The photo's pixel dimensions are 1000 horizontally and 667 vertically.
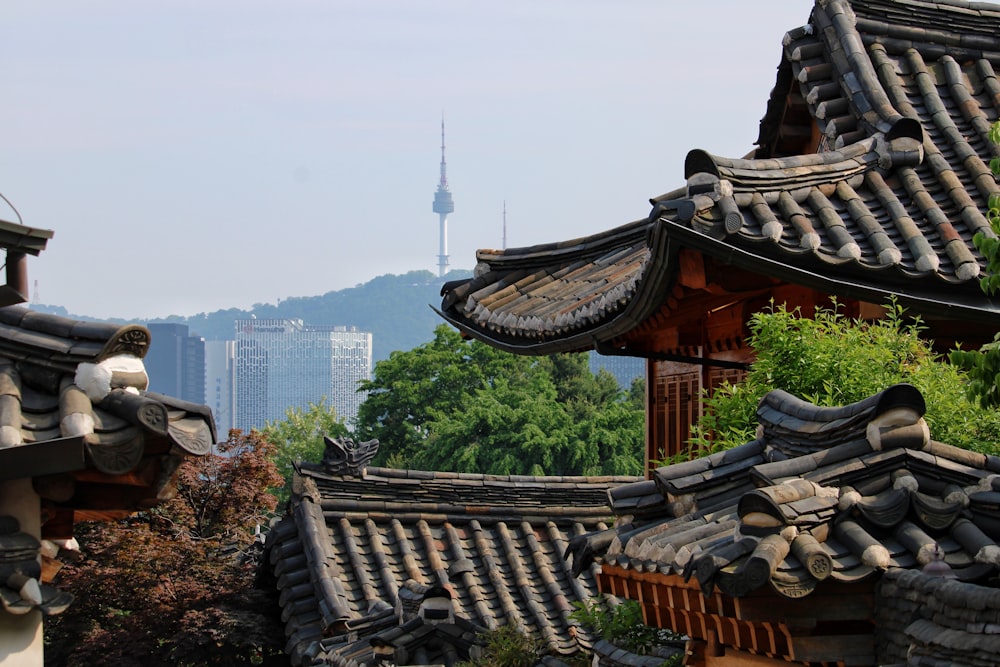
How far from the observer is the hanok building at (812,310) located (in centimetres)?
461

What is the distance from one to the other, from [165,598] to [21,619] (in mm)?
11263

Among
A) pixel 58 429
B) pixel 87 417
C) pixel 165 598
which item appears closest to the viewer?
pixel 87 417

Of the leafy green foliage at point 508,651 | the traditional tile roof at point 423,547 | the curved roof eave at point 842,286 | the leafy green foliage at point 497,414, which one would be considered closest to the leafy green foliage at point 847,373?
the curved roof eave at point 842,286

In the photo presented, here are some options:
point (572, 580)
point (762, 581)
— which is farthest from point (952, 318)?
point (572, 580)

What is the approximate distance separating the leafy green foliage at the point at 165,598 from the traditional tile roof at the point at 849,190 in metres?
5.83

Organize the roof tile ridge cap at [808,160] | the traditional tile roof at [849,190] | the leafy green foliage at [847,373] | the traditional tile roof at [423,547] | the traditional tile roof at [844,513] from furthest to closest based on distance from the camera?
the traditional tile roof at [423,547]
the roof tile ridge cap at [808,160]
the traditional tile roof at [849,190]
the leafy green foliage at [847,373]
the traditional tile roof at [844,513]

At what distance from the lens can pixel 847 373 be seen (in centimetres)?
650

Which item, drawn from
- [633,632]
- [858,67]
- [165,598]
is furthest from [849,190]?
[165,598]

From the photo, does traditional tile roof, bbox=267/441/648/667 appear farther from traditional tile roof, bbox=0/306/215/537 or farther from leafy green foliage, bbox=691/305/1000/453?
traditional tile roof, bbox=0/306/215/537

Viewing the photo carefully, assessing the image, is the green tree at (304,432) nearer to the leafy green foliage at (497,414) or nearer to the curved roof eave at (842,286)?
the leafy green foliage at (497,414)

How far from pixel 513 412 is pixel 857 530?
4110 centimetres

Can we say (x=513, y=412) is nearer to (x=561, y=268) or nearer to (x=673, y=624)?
(x=561, y=268)

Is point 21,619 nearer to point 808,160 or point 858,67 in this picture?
point 808,160

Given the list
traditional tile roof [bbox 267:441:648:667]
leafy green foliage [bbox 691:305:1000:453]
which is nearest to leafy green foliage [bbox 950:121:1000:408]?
leafy green foliage [bbox 691:305:1000:453]
